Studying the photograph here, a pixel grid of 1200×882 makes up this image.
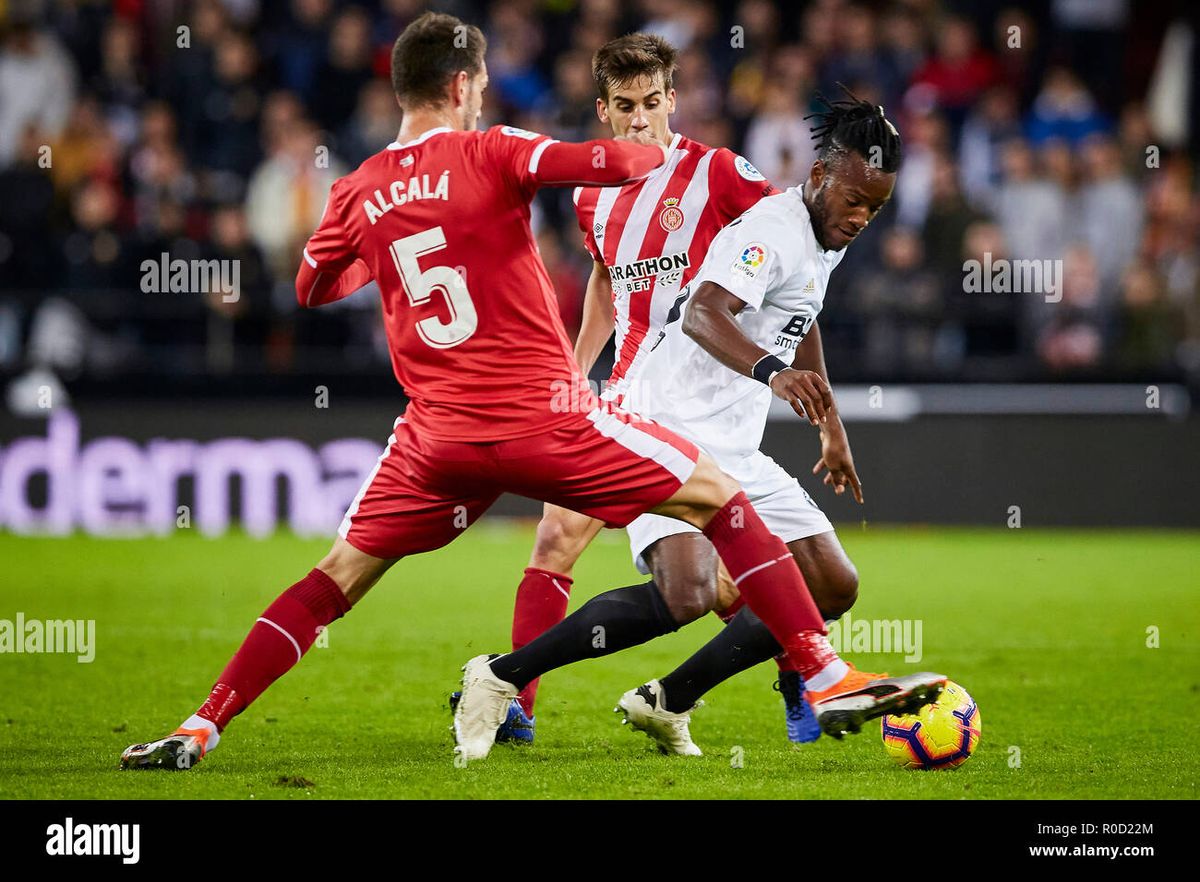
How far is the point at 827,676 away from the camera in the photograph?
192 inches

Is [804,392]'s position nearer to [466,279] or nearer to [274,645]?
[466,279]

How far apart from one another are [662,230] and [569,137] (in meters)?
8.10

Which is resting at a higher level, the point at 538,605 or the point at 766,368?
the point at 766,368

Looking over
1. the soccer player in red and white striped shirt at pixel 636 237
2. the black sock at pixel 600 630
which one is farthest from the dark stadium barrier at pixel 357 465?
the black sock at pixel 600 630

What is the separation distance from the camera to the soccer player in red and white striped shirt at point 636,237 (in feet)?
19.7

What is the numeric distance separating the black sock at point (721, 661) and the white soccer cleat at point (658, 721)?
0.10ft

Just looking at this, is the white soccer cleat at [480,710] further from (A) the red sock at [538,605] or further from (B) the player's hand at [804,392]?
(B) the player's hand at [804,392]

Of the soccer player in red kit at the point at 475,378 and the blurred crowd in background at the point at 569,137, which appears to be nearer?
the soccer player in red kit at the point at 475,378

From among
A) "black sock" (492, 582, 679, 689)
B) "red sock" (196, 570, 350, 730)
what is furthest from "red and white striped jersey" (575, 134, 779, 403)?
"red sock" (196, 570, 350, 730)

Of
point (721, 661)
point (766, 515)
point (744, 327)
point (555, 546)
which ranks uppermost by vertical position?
point (744, 327)

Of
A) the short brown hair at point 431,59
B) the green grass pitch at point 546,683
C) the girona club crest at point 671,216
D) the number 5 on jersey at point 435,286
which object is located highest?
the short brown hair at point 431,59

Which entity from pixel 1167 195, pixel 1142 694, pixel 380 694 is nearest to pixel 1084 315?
pixel 1167 195

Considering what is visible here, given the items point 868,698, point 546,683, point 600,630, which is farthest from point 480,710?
point 546,683

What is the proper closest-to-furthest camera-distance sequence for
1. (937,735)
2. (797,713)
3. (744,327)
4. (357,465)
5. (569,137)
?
(937,735) → (744,327) → (797,713) → (357,465) → (569,137)
